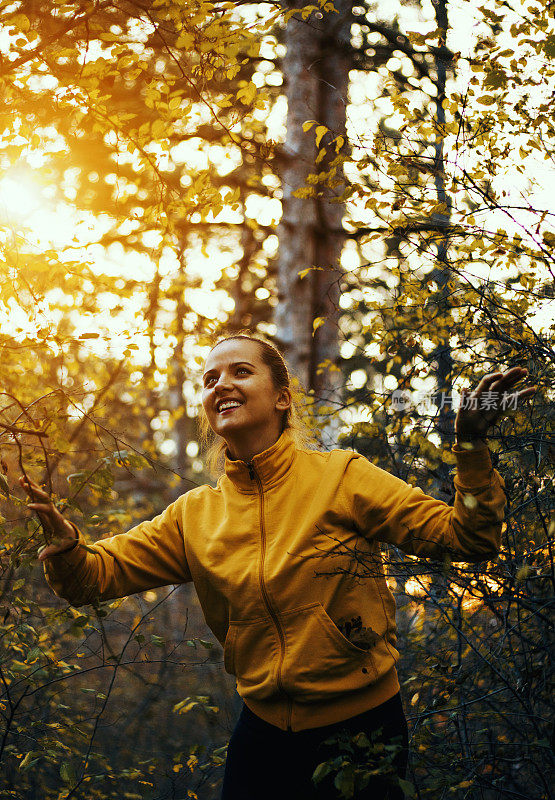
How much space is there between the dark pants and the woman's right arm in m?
0.57

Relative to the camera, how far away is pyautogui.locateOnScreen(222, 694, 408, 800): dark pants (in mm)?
1885

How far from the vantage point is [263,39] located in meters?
2.65

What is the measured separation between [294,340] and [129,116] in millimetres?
3020

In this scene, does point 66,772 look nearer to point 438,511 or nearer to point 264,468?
point 264,468

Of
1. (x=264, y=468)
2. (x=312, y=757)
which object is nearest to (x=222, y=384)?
(x=264, y=468)

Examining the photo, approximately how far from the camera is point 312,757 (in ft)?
6.45

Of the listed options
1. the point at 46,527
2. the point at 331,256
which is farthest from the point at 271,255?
the point at 46,527

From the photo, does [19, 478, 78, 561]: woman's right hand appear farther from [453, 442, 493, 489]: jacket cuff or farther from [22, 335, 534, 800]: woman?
[453, 442, 493, 489]: jacket cuff

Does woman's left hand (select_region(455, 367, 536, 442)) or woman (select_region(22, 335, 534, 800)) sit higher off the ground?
woman's left hand (select_region(455, 367, 536, 442))

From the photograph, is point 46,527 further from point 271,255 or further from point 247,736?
point 271,255

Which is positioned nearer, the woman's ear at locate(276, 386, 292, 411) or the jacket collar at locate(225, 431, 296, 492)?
the jacket collar at locate(225, 431, 296, 492)

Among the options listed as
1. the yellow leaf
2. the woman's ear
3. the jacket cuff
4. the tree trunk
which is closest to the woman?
the jacket cuff

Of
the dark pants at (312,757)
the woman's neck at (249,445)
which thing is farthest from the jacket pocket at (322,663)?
the woman's neck at (249,445)

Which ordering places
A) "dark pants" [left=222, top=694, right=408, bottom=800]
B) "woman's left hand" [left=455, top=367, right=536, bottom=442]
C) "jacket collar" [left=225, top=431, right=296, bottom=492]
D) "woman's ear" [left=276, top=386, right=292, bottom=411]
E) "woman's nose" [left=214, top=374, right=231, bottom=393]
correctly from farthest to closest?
"woman's ear" [left=276, top=386, right=292, bottom=411], "woman's nose" [left=214, top=374, right=231, bottom=393], "jacket collar" [left=225, top=431, right=296, bottom=492], "dark pants" [left=222, top=694, right=408, bottom=800], "woman's left hand" [left=455, top=367, right=536, bottom=442]
